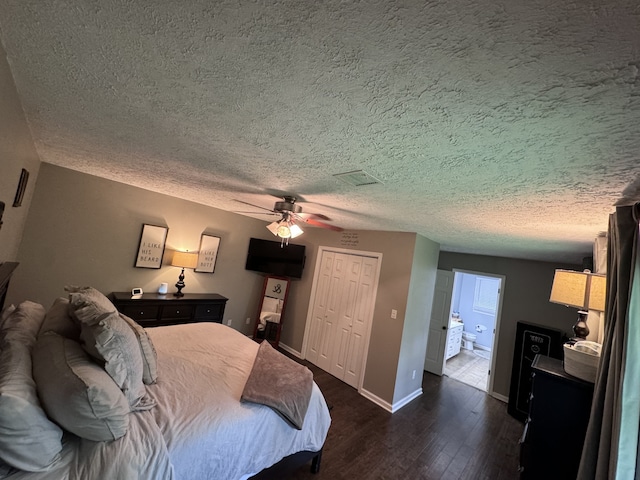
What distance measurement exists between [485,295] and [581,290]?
6.60 m

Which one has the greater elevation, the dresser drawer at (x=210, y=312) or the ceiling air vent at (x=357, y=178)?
the ceiling air vent at (x=357, y=178)

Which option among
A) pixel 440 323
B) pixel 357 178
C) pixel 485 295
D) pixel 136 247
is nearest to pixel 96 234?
pixel 136 247

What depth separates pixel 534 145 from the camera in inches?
40.0

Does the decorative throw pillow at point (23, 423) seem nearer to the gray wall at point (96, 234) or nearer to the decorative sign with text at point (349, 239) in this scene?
the gray wall at point (96, 234)

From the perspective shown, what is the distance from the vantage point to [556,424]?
69.2 inches

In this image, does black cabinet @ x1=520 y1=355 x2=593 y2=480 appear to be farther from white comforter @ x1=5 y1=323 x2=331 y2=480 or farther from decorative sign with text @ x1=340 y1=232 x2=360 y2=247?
decorative sign with text @ x1=340 y1=232 x2=360 y2=247

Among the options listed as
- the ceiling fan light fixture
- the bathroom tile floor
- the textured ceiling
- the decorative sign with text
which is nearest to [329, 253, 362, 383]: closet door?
the decorative sign with text

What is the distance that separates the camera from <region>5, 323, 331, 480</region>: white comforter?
3.96 ft

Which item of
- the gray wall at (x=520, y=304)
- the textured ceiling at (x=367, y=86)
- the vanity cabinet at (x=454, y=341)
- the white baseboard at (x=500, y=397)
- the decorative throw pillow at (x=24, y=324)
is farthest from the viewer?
the vanity cabinet at (x=454, y=341)

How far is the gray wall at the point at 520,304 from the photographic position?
13.9ft

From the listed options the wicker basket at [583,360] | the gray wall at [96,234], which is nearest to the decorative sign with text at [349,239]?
the gray wall at [96,234]

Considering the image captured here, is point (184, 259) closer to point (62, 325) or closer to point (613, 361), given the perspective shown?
point (62, 325)

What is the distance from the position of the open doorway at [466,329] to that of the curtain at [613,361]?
364cm

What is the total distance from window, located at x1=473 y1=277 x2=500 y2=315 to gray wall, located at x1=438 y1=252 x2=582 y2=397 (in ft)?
10.3
